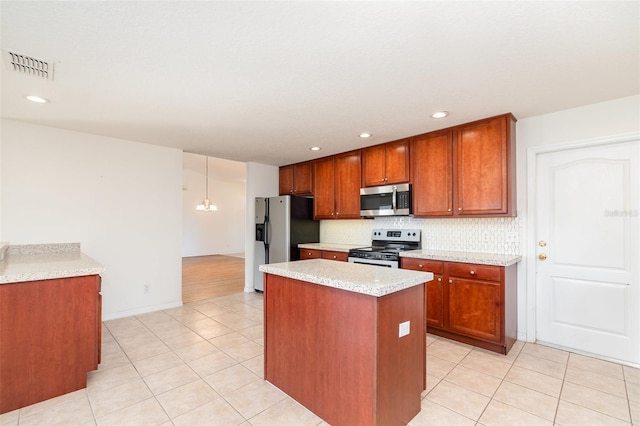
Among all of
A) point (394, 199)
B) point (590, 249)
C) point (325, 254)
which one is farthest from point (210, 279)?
point (590, 249)

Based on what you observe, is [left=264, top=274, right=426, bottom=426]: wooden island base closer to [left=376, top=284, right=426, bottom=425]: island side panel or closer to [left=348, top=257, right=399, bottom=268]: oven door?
[left=376, top=284, right=426, bottom=425]: island side panel

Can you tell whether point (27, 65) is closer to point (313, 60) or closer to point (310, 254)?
point (313, 60)

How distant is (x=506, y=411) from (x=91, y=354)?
3009mm

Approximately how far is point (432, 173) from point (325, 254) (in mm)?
1932

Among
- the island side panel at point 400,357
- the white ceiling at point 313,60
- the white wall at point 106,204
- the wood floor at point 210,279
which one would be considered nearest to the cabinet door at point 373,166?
the white ceiling at point 313,60

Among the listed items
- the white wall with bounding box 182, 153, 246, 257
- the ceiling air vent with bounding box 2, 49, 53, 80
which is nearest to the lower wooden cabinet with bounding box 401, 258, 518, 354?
the ceiling air vent with bounding box 2, 49, 53, 80

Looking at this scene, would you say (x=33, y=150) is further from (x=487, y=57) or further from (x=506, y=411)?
(x=506, y=411)

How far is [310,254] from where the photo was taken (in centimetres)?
481

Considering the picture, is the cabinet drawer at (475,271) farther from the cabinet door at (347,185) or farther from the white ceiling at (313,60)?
the cabinet door at (347,185)

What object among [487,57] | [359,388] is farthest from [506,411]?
[487,57]

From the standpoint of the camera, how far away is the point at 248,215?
17.7ft

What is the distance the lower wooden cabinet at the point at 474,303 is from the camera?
9.14ft

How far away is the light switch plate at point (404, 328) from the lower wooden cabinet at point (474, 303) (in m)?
1.48

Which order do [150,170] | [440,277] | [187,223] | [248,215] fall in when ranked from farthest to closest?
[187,223] → [248,215] → [150,170] → [440,277]
